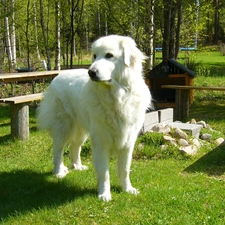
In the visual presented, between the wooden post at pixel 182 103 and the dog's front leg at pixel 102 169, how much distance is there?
4531 mm

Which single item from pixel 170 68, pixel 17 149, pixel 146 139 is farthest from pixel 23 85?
pixel 146 139

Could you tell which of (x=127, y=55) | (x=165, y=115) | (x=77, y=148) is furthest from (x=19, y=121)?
(x=127, y=55)

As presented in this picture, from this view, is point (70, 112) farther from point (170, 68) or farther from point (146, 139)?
point (170, 68)

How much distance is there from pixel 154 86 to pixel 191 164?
4.51m

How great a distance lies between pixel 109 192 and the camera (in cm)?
354

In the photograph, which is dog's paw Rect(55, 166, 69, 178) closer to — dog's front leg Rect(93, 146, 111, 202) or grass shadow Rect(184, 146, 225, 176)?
dog's front leg Rect(93, 146, 111, 202)

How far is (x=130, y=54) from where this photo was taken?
322 centimetres

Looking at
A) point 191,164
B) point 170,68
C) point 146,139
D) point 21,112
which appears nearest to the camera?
point 191,164

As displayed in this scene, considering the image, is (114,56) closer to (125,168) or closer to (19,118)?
(125,168)

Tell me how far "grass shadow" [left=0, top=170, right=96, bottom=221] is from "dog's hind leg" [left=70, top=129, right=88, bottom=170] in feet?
1.20

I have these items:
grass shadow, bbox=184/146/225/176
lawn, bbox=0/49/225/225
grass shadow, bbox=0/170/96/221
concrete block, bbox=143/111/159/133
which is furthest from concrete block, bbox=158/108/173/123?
grass shadow, bbox=0/170/96/221

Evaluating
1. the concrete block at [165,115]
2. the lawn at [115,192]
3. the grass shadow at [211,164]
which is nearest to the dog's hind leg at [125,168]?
the lawn at [115,192]

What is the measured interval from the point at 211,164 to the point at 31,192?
251cm

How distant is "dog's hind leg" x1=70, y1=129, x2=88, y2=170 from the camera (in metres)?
4.46
